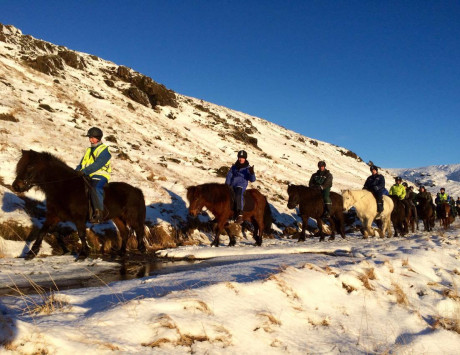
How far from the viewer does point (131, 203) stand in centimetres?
941

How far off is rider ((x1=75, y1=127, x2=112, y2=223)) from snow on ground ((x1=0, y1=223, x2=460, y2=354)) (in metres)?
2.33

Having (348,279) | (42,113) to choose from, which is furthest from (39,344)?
(42,113)

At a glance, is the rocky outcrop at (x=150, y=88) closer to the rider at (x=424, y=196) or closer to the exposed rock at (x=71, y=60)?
the exposed rock at (x=71, y=60)

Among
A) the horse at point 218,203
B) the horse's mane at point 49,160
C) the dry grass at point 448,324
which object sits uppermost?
the horse's mane at point 49,160

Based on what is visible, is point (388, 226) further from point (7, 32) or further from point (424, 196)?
point (7, 32)

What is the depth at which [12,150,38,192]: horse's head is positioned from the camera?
7402 millimetres

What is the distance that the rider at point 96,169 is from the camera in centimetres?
777

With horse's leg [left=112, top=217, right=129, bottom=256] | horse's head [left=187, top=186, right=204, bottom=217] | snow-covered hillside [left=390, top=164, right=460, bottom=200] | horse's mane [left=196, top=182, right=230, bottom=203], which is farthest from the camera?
snow-covered hillside [left=390, top=164, right=460, bottom=200]

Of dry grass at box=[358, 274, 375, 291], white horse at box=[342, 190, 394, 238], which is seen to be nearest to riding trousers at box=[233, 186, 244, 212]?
white horse at box=[342, 190, 394, 238]

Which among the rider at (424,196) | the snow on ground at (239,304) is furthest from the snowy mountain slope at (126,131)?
the rider at (424,196)

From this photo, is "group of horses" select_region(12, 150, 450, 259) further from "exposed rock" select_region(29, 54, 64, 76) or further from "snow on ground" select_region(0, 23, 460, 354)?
"exposed rock" select_region(29, 54, 64, 76)

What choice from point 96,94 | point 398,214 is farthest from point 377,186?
point 96,94

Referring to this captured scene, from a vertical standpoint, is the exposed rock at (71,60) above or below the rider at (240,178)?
above

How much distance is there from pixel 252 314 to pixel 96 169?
5.78m
